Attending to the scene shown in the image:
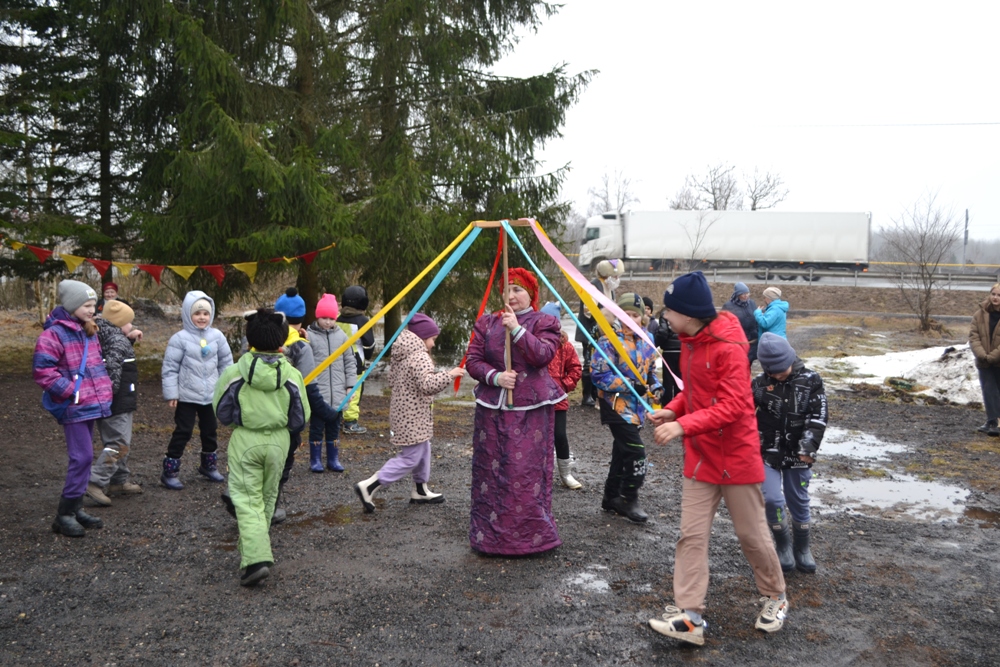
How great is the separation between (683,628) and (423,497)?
9.83 feet

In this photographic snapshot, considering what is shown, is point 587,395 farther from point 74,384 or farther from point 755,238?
point 755,238

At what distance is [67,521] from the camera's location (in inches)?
224

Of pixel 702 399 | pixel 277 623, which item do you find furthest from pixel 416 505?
pixel 702 399

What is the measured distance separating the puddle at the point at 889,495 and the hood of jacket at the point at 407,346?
141 inches

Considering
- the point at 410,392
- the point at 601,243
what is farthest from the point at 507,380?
the point at 601,243

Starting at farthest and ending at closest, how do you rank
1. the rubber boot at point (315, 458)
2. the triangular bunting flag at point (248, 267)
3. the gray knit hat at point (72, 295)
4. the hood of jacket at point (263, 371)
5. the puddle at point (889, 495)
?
the triangular bunting flag at point (248, 267) → the rubber boot at point (315, 458) → the puddle at point (889, 495) → the gray knit hat at point (72, 295) → the hood of jacket at point (263, 371)

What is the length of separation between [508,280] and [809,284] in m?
31.3

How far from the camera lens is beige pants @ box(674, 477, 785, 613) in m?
4.31

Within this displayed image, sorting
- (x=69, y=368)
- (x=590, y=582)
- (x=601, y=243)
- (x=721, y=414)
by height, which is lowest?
(x=590, y=582)

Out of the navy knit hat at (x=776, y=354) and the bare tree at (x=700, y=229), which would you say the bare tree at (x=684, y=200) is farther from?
the navy knit hat at (x=776, y=354)

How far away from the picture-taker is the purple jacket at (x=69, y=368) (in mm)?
5594

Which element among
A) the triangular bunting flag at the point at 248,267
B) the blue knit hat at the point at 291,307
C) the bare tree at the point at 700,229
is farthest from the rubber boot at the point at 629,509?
the bare tree at the point at 700,229

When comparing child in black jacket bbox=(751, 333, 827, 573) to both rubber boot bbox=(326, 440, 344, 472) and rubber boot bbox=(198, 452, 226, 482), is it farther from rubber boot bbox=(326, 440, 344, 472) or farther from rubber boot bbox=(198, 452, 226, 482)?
rubber boot bbox=(198, 452, 226, 482)

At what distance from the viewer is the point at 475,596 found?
484 cm
